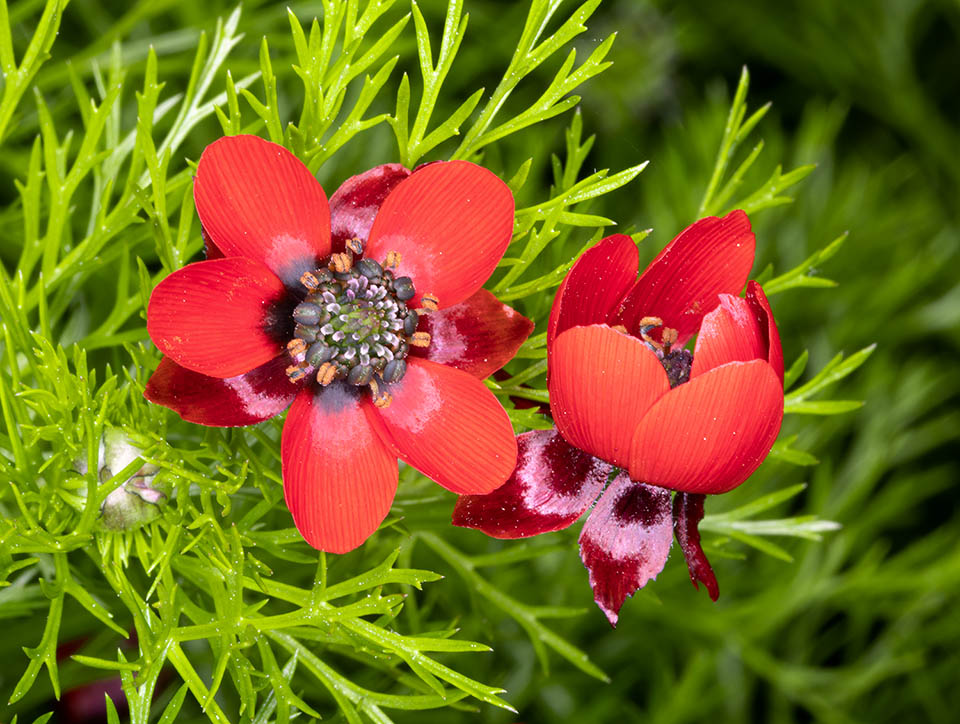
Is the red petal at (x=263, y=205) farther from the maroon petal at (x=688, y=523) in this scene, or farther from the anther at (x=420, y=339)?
the maroon petal at (x=688, y=523)

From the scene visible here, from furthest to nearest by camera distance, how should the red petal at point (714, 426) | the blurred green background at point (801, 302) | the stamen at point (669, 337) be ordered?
the blurred green background at point (801, 302), the stamen at point (669, 337), the red petal at point (714, 426)

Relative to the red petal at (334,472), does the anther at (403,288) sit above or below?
above

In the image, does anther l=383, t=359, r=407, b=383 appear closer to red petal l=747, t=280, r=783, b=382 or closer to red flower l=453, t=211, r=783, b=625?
red flower l=453, t=211, r=783, b=625

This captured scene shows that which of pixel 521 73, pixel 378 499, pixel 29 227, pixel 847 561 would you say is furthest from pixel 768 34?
pixel 378 499

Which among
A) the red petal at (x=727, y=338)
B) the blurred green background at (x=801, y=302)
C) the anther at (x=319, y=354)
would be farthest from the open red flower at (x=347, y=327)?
the blurred green background at (x=801, y=302)

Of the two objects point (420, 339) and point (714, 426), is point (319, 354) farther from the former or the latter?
point (714, 426)

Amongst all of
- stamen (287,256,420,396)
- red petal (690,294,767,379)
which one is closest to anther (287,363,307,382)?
stamen (287,256,420,396)

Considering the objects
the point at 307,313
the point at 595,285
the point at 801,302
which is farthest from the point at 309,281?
the point at 801,302
